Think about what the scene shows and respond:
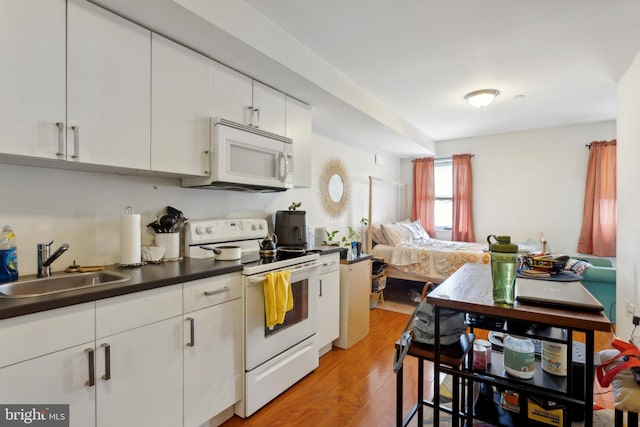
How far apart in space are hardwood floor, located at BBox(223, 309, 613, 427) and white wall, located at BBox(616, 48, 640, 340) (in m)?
0.54

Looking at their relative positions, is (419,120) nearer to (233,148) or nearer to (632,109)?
(632,109)

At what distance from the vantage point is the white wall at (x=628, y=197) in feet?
8.09

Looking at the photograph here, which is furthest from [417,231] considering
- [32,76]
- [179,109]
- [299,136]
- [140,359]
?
[32,76]

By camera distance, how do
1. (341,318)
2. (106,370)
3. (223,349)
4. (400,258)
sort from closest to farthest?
1. (106,370)
2. (223,349)
3. (341,318)
4. (400,258)

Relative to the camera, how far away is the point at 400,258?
166 inches

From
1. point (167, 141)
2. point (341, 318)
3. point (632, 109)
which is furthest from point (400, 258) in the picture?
point (167, 141)

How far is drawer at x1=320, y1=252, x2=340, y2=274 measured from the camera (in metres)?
2.56

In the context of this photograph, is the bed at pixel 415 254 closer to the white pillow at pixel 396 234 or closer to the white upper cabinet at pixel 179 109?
the white pillow at pixel 396 234

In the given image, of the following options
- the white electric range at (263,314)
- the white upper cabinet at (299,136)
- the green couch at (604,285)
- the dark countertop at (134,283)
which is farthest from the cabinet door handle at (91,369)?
the green couch at (604,285)

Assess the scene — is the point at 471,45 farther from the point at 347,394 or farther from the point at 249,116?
the point at 347,394

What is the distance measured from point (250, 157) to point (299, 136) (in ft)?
2.08

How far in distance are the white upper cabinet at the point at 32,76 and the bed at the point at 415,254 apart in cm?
350

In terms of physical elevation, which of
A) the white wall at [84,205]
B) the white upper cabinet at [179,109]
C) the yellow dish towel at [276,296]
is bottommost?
the yellow dish towel at [276,296]

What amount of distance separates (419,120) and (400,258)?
1896 mm
